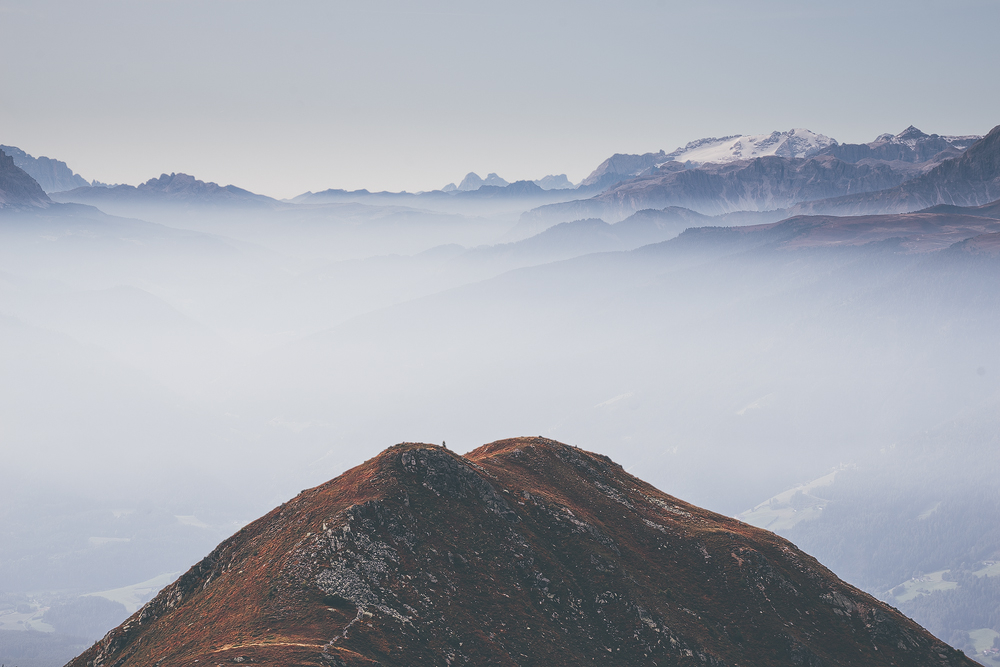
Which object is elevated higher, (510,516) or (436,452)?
(436,452)

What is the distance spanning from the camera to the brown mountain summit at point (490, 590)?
62812mm

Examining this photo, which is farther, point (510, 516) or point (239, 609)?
point (510, 516)

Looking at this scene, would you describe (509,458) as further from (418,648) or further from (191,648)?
(191,648)

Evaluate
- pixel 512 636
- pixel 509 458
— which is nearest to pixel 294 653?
pixel 512 636

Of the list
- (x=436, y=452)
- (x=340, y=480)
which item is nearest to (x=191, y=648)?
(x=340, y=480)

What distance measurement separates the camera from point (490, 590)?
7250 centimetres

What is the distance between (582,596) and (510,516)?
39.0 ft

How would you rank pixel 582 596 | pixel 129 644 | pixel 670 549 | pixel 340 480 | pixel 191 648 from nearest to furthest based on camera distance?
1. pixel 191 648
2. pixel 129 644
3. pixel 582 596
4. pixel 340 480
5. pixel 670 549

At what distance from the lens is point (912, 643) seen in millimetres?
84938

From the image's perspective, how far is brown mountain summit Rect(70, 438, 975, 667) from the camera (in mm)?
62812

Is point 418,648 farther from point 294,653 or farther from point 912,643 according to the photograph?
point 912,643

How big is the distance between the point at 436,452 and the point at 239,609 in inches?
1065

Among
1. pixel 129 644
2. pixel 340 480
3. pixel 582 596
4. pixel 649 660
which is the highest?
pixel 340 480

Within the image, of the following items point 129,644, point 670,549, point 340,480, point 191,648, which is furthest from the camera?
point 670,549
